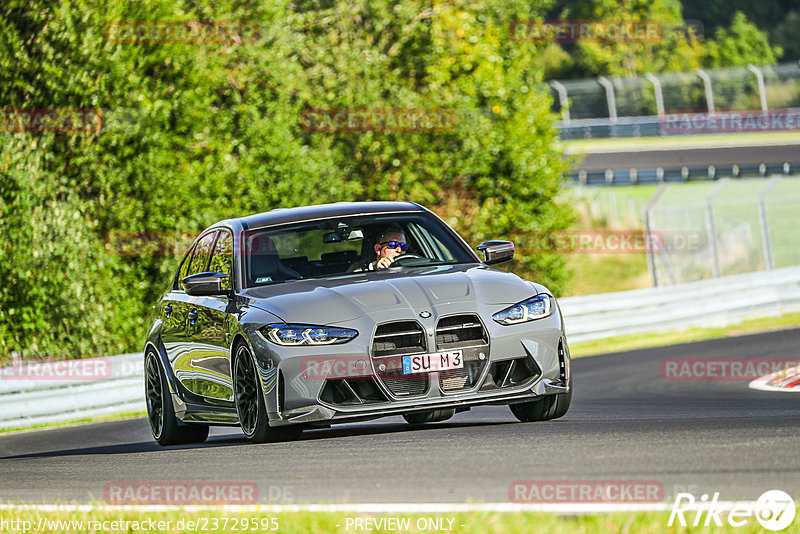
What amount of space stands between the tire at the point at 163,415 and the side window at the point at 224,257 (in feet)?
3.41

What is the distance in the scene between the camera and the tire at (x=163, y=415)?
1084cm

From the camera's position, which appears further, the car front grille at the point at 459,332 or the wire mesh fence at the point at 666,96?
the wire mesh fence at the point at 666,96

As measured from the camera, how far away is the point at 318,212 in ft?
33.5

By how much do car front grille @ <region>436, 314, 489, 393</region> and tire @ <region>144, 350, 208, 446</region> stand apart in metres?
2.84

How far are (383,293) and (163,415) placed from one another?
300 cm

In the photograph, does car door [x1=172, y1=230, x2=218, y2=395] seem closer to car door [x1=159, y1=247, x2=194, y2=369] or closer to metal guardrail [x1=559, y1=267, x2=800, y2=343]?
car door [x1=159, y1=247, x2=194, y2=369]

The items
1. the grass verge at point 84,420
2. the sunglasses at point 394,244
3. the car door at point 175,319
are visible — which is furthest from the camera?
the grass verge at point 84,420

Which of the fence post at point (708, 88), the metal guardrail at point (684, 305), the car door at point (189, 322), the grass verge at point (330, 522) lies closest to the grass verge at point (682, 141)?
the fence post at point (708, 88)

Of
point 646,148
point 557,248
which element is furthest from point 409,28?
point 646,148

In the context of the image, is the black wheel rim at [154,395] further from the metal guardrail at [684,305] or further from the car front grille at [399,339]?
the metal guardrail at [684,305]

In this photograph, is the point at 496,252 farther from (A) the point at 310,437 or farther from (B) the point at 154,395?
(B) the point at 154,395

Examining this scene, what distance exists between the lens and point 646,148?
61688 millimetres

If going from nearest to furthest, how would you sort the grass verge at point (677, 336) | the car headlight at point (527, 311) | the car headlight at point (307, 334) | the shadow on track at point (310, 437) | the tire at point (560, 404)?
the car headlight at point (307, 334)
the car headlight at point (527, 311)
the tire at point (560, 404)
the shadow on track at point (310, 437)
the grass verge at point (677, 336)

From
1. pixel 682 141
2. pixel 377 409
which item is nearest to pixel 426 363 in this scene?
pixel 377 409
